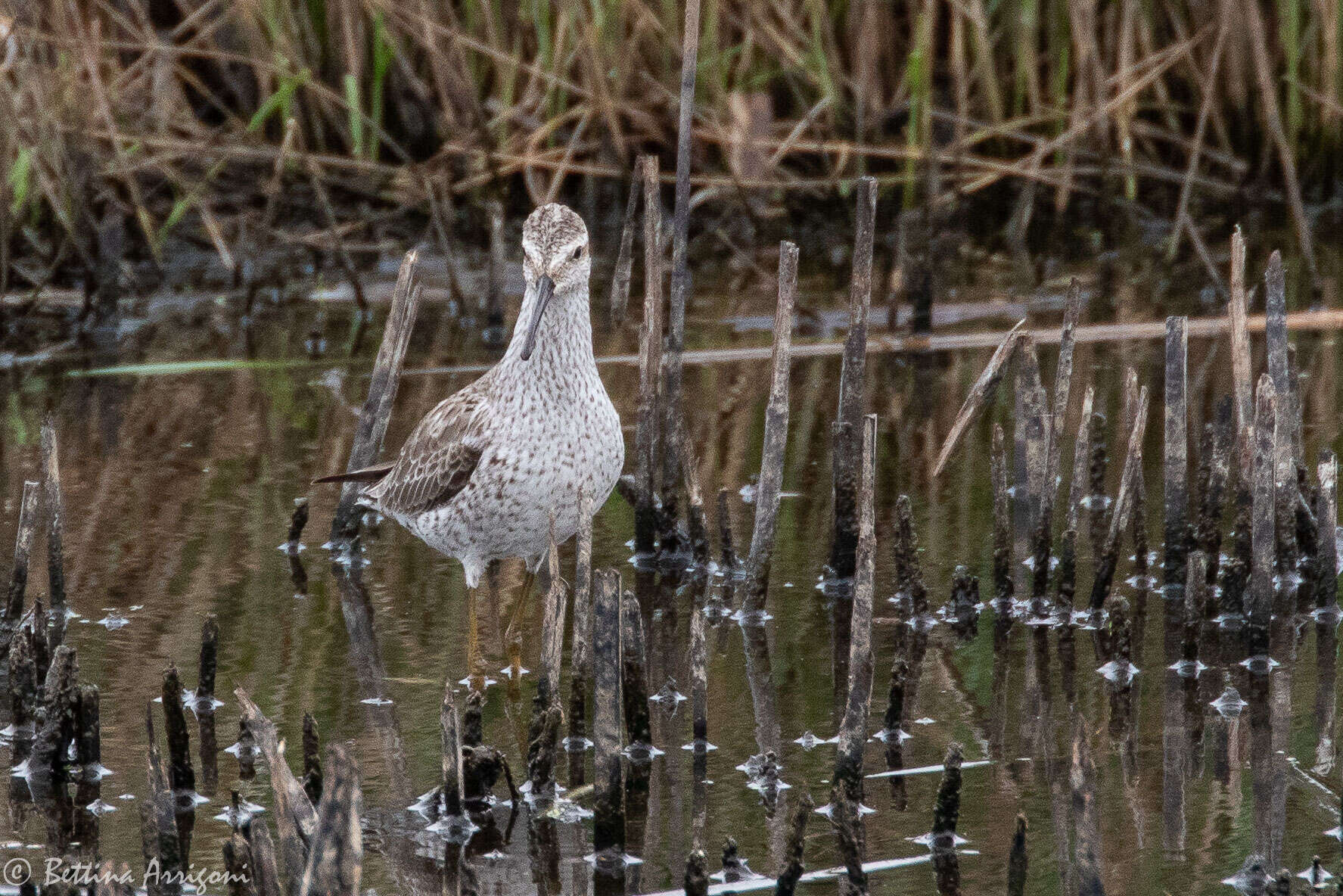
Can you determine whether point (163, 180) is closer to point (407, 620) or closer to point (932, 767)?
point (407, 620)

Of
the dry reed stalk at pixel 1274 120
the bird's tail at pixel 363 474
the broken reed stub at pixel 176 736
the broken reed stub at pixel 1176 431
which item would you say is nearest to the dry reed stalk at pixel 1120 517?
the broken reed stub at pixel 1176 431

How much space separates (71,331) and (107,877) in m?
6.52

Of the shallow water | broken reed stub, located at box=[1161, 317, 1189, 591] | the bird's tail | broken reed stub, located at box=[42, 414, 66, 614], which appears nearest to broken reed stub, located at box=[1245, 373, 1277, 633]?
the shallow water

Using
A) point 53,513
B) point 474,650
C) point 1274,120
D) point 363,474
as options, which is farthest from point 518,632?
point 1274,120

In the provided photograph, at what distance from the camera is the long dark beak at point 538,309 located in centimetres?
492

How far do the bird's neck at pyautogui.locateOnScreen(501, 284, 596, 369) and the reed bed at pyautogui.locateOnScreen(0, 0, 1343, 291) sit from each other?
4.59m

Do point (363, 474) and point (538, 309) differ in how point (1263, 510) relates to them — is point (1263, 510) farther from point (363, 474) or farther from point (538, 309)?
point (363, 474)

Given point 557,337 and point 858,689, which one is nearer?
point 858,689

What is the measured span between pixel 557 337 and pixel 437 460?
0.57m

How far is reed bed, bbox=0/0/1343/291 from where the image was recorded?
9930 mm

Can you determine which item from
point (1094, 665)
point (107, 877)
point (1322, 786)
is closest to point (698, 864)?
point (107, 877)

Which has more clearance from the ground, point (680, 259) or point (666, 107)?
point (666, 107)

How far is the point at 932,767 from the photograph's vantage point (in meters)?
4.33

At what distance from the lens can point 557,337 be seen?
5102mm
